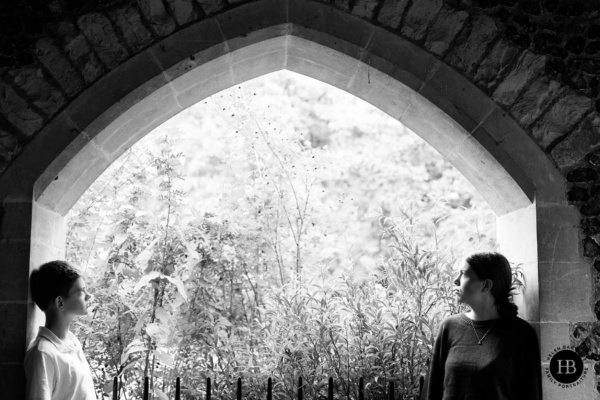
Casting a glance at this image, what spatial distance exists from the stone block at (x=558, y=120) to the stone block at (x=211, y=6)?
1578mm

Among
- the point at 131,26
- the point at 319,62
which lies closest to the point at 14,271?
the point at 131,26

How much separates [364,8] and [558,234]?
139cm

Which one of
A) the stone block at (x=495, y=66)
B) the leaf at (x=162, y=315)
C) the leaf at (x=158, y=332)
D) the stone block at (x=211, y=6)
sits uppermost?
the stone block at (x=211, y=6)

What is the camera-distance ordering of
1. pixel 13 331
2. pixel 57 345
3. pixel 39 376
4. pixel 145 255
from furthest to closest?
1. pixel 145 255
2. pixel 13 331
3. pixel 57 345
4. pixel 39 376

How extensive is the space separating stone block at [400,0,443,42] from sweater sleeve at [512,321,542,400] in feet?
4.82

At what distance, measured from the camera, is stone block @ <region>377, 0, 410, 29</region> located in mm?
3486

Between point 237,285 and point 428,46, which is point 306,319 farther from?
point 428,46

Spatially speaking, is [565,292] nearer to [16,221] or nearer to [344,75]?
[344,75]

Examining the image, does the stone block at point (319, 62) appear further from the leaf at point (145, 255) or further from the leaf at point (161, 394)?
the leaf at point (161, 394)

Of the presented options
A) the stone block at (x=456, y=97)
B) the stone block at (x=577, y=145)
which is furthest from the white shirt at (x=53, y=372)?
the stone block at (x=577, y=145)

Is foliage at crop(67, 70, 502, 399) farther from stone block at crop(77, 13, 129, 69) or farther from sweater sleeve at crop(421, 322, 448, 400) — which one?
stone block at crop(77, 13, 129, 69)

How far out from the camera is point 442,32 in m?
3.51

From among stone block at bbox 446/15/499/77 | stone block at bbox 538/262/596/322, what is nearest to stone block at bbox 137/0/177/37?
stone block at bbox 446/15/499/77

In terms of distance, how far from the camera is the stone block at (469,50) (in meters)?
3.50
